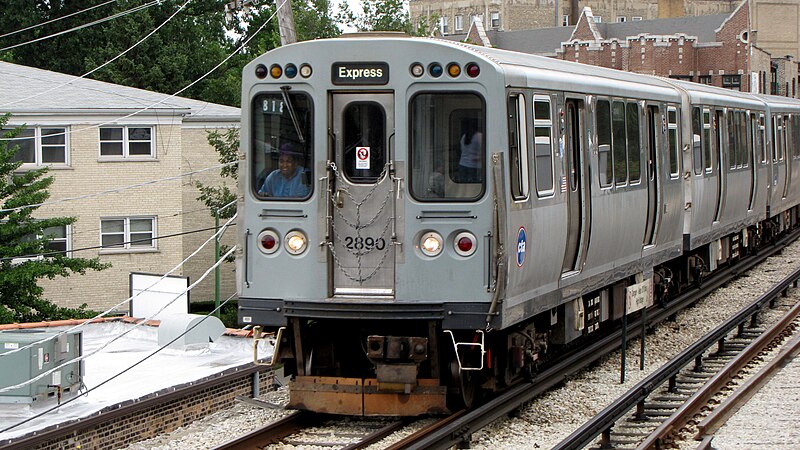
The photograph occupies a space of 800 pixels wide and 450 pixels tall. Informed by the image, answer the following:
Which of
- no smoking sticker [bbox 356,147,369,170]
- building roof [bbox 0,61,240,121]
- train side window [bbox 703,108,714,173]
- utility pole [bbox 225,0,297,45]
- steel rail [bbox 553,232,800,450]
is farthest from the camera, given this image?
building roof [bbox 0,61,240,121]

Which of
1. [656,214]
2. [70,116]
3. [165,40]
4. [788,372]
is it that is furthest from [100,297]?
[165,40]

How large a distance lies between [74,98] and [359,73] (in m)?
20.6

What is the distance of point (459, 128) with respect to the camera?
995 cm

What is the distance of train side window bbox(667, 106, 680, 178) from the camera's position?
15.7 m

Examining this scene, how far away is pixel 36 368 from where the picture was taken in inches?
472

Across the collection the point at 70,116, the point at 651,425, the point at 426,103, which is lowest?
the point at 651,425

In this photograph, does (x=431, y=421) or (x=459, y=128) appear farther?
(x=431, y=421)

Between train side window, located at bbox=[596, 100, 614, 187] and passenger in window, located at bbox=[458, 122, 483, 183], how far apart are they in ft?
9.60

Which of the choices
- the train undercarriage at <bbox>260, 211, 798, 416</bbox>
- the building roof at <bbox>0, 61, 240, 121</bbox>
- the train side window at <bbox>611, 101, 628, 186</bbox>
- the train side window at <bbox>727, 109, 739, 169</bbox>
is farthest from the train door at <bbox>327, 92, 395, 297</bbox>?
the building roof at <bbox>0, 61, 240, 121</bbox>

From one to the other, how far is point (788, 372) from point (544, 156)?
423cm

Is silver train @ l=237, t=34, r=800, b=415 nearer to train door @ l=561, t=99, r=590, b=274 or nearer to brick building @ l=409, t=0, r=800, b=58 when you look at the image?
train door @ l=561, t=99, r=590, b=274

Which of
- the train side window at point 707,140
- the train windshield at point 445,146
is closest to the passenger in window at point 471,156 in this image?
the train windshield at point 445,146

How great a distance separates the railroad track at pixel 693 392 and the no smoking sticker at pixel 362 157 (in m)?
2.79

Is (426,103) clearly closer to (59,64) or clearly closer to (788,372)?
(788,372)
